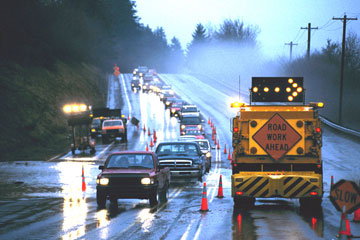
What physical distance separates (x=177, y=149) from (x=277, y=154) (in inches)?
399

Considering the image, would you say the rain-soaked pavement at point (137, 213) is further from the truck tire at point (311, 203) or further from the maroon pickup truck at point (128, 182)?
the maroon pickup truck at point (128, 182)

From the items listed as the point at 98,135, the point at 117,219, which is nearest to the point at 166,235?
the point at 117,219

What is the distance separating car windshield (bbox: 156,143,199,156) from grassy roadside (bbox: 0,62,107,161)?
1479cm

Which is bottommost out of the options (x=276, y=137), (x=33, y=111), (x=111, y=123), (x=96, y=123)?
(x=96, y=123)

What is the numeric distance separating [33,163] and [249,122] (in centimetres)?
2050

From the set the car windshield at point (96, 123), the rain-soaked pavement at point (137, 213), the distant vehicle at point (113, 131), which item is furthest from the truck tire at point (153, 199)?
the car windshield at point (96, 123)

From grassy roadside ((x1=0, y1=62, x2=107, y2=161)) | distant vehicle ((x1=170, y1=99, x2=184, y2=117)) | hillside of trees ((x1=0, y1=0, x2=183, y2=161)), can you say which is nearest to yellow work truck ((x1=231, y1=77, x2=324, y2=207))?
grassy roadside ((x1=0, y1=62, x2=107, y2=161))

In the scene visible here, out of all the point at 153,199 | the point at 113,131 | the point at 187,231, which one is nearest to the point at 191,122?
the point at 113,131

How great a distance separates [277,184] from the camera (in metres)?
16.1

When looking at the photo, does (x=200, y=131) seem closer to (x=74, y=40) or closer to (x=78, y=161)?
(x=78, y=161)

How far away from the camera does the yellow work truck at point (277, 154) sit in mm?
16031

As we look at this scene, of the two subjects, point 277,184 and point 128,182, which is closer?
point 277,184

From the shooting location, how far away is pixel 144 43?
641ft

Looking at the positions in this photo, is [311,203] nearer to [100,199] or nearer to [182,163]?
[100,199]
